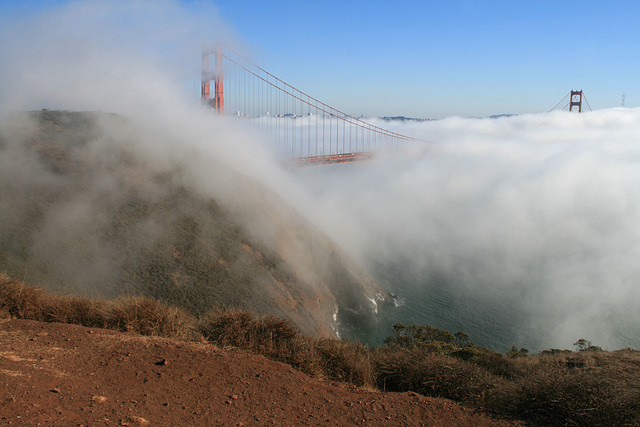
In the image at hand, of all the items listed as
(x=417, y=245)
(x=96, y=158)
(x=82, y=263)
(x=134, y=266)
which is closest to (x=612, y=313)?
(x=417, y=245)

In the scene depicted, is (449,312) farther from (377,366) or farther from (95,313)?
(95,313)

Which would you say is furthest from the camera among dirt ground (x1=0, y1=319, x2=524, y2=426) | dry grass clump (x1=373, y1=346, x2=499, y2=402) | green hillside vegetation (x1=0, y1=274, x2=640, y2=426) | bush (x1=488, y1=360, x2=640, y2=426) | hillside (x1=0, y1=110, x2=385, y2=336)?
hillside (x1=0, y1=110, x2=385, y2=336)

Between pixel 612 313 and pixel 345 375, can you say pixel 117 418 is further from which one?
pixel 612 313

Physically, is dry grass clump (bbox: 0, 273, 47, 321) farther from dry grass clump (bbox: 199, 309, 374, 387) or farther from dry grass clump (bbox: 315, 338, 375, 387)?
dry grass clump (bbox: 315, 338, 375, 387)

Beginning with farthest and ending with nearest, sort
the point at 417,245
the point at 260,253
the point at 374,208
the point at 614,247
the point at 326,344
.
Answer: the point at 374,208, the point at 614,247, the point at 417,245, the point at 260,253, the point at 326,344

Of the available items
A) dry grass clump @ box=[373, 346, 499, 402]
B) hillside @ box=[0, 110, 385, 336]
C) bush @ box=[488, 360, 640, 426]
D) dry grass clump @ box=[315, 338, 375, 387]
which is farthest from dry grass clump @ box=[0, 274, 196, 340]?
hillside @ box=[0, 110, 385, 336]

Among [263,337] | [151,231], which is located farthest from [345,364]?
[151,231]

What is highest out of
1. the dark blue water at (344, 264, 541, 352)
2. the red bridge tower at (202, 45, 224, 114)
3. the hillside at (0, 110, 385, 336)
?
the red bridge tower at (202, 45, 224, 114)
